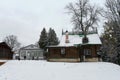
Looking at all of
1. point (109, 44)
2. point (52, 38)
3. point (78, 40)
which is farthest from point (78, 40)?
point (52, 38)

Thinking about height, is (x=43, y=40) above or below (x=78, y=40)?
above

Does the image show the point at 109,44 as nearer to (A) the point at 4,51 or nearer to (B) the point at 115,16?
(B) the point at 115,16

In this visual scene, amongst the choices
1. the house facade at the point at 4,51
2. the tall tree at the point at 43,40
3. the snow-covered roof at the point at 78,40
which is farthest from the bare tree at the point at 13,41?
the house facade at the point at 4,51

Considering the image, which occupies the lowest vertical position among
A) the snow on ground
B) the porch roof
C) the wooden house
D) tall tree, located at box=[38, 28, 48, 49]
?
the snow on ground

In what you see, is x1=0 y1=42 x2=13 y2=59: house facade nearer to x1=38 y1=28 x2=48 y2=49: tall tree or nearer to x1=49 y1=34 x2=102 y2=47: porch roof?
x1=49 y1=34 x2=102 y2=47: porch roof

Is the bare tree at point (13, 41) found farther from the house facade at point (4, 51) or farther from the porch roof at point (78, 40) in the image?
the house facade at point (4, 51)

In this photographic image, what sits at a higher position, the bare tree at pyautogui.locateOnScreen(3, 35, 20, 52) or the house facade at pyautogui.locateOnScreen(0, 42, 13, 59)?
the bare tree at pyautogui.locateOnScreen(3, 35, 20, 52)

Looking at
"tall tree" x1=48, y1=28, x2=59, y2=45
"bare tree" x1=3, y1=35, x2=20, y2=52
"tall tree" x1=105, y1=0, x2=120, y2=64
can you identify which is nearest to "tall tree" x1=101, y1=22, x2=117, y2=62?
"tall tree" x1=105, y1=0, x2=120, y2=64

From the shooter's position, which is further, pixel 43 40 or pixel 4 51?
pixel 43 40

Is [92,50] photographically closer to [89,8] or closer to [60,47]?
[60,47]

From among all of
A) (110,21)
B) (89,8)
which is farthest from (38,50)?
(110,21)

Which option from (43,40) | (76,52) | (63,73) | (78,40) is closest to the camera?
(63,73)

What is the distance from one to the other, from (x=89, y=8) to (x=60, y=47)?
1463 cm

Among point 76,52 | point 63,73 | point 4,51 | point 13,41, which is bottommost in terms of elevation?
point 63,73
